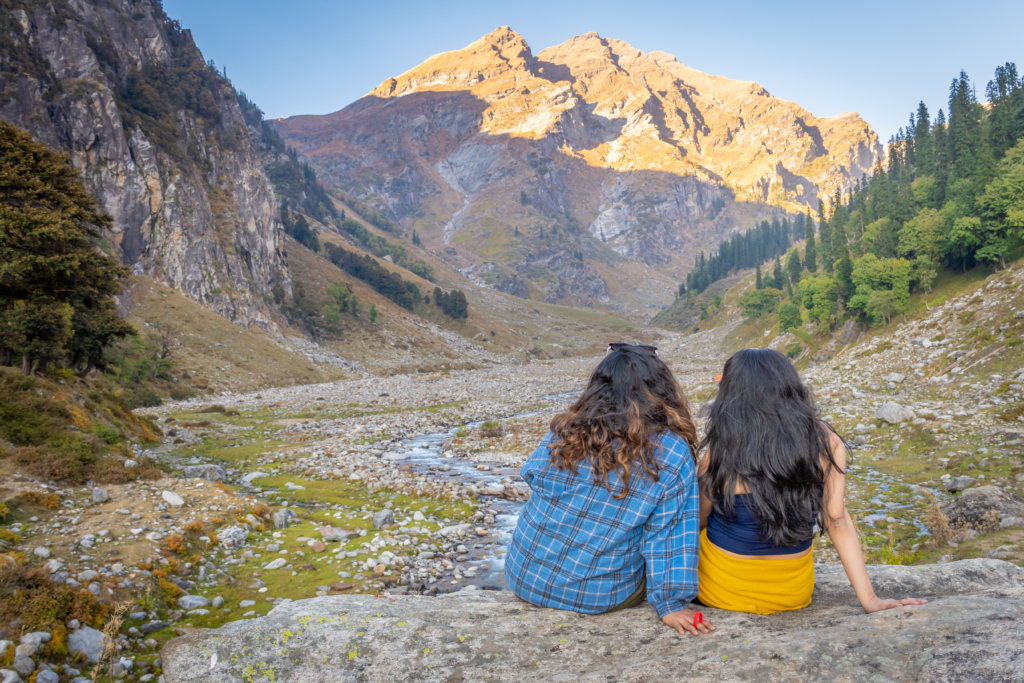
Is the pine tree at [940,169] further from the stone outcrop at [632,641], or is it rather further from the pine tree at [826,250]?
the stone outcrop at [632,641]

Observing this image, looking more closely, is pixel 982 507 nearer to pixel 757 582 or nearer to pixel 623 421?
pixel 757 582

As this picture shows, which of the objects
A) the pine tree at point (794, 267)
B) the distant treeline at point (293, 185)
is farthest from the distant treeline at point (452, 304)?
the pine tree at point (794, 267)

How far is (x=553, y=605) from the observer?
452 centimetres

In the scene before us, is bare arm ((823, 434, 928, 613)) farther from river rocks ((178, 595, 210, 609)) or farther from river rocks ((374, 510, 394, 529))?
river rocks ((374, 510, 394, 529))

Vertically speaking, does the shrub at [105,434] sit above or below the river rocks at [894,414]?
above

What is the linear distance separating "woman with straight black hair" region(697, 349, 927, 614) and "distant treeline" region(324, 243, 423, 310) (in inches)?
4236

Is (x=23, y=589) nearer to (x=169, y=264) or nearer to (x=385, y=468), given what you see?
(x=385, y=468)

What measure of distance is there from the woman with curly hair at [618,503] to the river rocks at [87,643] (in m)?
5.05

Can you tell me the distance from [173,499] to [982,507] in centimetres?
1579

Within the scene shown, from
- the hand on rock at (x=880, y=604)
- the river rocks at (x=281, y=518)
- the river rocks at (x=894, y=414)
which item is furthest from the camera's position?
the river rocks at (x=894, y=414)

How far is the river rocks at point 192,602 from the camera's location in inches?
291

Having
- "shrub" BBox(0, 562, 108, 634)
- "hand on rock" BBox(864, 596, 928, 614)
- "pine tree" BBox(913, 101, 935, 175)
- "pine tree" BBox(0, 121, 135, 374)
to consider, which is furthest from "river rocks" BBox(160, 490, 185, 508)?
"pine tree" BBox(913, 101, 935, 175)

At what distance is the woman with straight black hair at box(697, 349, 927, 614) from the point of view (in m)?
3.80

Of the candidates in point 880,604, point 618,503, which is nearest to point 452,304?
point 618,503
